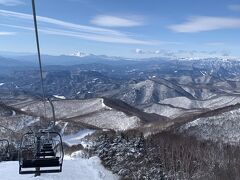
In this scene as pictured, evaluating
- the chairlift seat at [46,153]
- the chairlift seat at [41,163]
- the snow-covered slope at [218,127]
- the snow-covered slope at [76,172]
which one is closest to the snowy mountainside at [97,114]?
the snow-covered slope at [218,127]

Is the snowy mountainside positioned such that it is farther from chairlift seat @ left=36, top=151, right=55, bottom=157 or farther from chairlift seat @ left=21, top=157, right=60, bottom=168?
chairlift seat @ left=21, top=157, right=60, bottom=168

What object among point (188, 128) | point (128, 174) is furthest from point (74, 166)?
point (188, 128)

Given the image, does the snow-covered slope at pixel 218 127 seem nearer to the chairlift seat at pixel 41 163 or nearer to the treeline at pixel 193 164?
the treeline at pixel 193 164

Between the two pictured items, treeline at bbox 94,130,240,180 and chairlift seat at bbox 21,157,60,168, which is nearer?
chairlift seat at bbox 21,157,60,168

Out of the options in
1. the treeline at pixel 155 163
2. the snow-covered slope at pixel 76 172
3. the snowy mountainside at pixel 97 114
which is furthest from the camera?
the snowy mountainside at pixel 97 114

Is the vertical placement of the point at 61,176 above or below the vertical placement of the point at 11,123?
above

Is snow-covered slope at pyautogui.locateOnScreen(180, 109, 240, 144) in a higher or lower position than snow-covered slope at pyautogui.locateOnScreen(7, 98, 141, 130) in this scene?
higher

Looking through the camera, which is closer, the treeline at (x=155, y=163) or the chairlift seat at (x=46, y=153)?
the chairlift seat at (x=46, y=153)

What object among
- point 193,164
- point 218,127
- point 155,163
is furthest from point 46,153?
point 218,127

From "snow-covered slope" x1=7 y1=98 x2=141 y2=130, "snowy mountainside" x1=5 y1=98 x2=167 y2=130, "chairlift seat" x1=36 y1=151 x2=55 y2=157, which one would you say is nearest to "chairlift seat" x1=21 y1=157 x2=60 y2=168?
"chairlift seat" x1=36 y1=151 x2=55 y2=157

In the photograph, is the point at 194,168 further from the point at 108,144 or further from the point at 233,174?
the point at 108,144

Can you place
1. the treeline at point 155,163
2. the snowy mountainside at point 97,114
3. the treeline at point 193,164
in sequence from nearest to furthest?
the treeline at point 155,163 → the treeline at point 193,164 → the snowy mountainside at point 97,114
